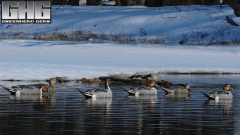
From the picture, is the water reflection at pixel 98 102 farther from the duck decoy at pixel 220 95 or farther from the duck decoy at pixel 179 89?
the duck decoy at pixel 220 95

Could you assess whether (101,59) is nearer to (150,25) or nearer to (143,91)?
(143,91)

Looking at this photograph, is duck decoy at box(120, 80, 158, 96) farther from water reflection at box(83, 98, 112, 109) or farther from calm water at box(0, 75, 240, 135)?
water reflection at box(83, 98, 112, 109)

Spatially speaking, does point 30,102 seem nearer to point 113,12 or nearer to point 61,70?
point 61,70

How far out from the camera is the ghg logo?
118 feet

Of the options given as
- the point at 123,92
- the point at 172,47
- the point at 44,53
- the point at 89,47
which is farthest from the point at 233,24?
the point at 123,92

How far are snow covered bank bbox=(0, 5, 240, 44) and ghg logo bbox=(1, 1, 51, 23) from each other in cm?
70

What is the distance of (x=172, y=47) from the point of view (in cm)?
3031

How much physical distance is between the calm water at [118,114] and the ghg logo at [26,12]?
787 inches

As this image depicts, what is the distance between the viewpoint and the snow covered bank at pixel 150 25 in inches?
1394

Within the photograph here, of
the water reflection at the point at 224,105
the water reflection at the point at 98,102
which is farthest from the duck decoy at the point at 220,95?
the water reflection at the point at 98,102

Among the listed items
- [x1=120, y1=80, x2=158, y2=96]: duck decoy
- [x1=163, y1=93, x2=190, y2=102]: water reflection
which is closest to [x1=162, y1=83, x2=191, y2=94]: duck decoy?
[x1=163, y1=93, x2=190, y2=102]: water reflection

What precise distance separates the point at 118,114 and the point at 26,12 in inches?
1030

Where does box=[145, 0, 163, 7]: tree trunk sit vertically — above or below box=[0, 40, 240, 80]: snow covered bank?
above

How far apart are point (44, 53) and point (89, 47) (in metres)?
3.14
